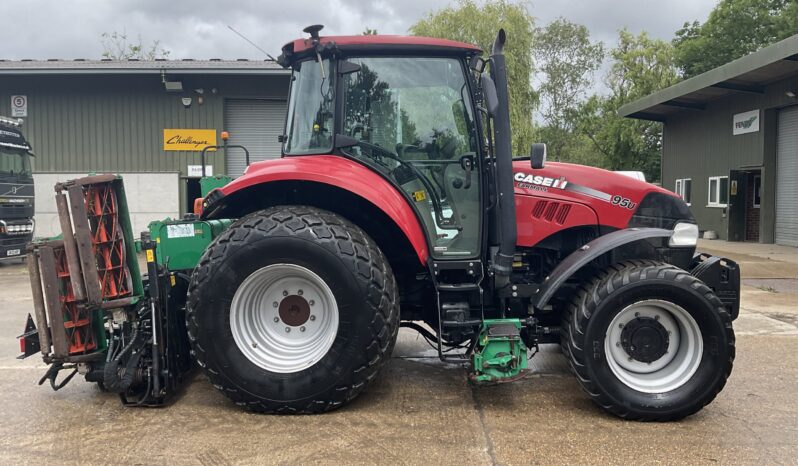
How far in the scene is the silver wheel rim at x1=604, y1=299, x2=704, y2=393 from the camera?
11.8 ft

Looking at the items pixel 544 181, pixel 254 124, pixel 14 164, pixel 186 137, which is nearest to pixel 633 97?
pixel 254 124

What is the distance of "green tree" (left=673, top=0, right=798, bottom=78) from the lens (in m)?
31.1

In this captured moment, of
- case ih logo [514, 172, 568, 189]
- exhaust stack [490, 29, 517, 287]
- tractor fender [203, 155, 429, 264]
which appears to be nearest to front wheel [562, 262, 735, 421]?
exhaust stack [490, 29, 517, 287]

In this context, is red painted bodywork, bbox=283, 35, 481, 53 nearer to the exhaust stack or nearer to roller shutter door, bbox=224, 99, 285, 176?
the exhaust stack

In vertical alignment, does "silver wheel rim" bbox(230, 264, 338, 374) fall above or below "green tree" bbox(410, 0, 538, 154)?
below

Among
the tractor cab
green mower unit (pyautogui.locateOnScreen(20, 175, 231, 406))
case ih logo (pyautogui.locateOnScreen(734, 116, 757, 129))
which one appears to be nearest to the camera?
green mower unit (pyautogui.locateOnScreen(20, 175, 231, 406))

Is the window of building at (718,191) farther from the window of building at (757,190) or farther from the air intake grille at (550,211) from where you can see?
the air intake grille at (550,211)

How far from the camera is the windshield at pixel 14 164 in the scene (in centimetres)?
1198

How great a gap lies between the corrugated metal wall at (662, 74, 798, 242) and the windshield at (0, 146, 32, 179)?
735 inches

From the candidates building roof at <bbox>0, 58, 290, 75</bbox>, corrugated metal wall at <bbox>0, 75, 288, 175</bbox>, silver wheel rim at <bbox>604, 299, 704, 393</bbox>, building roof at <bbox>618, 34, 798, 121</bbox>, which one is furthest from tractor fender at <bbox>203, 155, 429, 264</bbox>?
building roof at <bbox>618, 34, 798, 121</bbox>

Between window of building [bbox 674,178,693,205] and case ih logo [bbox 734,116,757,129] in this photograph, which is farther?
window of building [bbox 674,178,693,205]

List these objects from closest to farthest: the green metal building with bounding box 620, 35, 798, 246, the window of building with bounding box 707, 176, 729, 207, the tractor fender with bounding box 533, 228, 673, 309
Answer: the tractor fender with bounding box 533, 228, 673, 309
the green metal building with bounding box 620, 35, 798, 246
the window of building with bounding box 707, 176, 729, 207

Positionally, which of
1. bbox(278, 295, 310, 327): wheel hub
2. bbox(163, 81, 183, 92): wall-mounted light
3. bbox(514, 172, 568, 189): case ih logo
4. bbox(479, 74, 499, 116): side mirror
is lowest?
bbox(278, 295, 310, 327): wheel hub

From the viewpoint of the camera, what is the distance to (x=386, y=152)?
3.89m
